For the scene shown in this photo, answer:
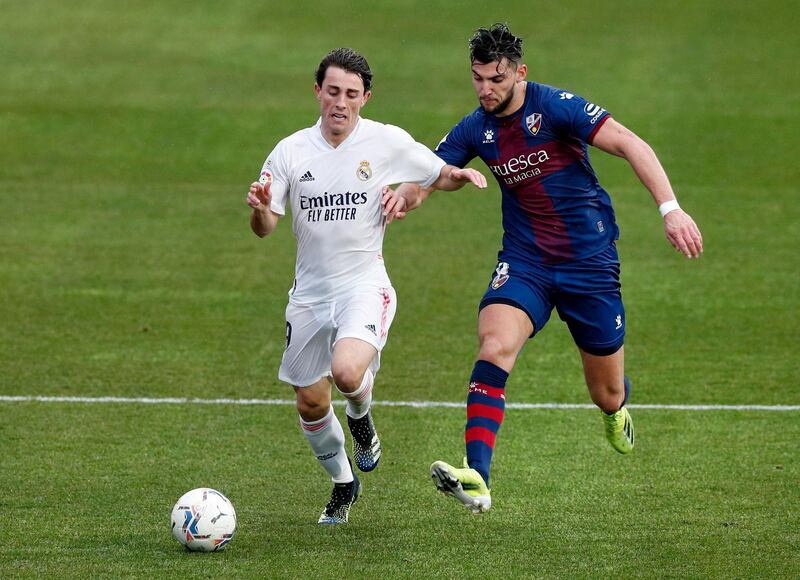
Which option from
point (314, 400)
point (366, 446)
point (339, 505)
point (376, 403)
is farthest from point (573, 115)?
point (376, 403)

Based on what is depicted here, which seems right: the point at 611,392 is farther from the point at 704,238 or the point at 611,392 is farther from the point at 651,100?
the point at 651,100

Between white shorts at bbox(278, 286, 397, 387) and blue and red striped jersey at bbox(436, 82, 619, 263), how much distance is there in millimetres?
924

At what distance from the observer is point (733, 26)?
27781mm

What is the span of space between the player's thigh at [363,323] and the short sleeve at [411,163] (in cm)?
72

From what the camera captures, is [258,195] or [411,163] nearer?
[258,195]

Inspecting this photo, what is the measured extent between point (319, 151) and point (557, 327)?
644cm

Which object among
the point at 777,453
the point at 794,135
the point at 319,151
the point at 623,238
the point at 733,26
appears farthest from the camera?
the point at 733,26

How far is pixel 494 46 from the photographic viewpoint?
7625mm

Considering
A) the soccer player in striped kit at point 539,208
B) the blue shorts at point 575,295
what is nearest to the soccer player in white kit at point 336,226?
the soccer player in striped kit at point 539,208

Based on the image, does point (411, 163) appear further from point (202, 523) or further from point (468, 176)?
point (202, 523)

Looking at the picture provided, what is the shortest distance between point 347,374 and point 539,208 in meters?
1.65

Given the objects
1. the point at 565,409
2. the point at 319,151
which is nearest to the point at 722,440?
the point at 565,409

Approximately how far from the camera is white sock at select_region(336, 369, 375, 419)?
791cm

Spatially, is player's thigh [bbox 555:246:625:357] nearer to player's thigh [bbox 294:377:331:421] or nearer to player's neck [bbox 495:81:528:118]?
player's neck [bbox 495:81:528:118]
